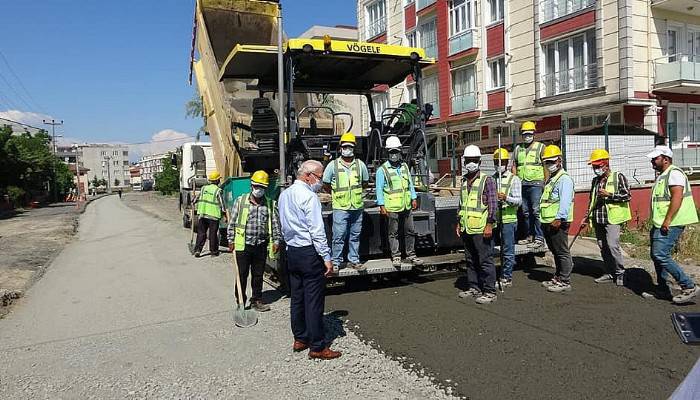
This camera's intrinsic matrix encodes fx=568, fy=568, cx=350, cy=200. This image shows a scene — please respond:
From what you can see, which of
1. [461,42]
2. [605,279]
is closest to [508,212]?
[605,279]

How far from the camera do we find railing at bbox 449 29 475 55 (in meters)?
25.1

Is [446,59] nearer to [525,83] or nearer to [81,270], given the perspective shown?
[525,83]

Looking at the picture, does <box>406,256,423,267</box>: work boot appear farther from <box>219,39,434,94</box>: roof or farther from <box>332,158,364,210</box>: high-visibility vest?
<box>219,39,434,94</box>: roof

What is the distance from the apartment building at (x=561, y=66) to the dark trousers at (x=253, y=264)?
8426mm

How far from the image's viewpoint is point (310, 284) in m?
5.26

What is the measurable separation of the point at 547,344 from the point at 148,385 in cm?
352

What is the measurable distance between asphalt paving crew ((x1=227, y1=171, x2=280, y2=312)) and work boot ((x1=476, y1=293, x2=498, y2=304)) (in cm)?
251

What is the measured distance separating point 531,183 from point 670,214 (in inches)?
90.7

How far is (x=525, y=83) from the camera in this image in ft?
74.7

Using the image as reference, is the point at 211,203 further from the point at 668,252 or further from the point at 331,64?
the point at 668,252

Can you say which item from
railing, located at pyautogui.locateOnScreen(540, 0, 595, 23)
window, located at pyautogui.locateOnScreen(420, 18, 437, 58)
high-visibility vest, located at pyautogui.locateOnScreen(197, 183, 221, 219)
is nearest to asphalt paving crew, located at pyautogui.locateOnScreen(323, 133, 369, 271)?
high-visibility vest, located at pyautogui.locateOnScreen(197, 183, 221, 219)

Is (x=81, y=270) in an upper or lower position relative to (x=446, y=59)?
lower

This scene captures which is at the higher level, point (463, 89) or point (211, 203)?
point (463, 89)

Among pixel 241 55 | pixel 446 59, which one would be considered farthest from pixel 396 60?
pixel 446 59
